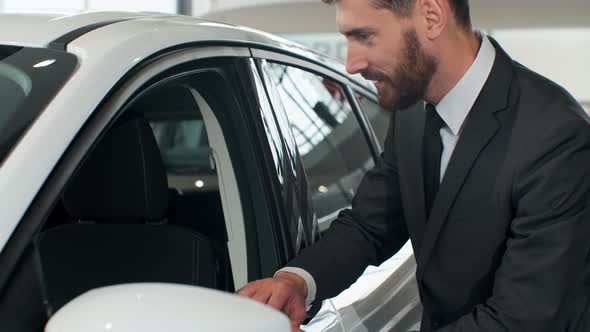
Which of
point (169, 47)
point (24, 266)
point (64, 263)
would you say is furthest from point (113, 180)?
point (24, 266)

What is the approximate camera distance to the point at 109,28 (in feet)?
5.13

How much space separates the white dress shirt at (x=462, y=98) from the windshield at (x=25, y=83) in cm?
60

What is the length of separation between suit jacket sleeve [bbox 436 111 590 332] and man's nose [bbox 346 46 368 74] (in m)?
0.34

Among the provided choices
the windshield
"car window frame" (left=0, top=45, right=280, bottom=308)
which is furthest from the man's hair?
the windshield

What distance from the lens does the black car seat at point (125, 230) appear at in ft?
5.63

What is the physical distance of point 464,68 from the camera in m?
1.81

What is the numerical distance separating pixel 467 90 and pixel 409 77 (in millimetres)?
116

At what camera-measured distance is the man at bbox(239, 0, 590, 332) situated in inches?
64.1

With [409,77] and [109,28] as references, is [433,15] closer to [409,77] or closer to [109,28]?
[409,77]

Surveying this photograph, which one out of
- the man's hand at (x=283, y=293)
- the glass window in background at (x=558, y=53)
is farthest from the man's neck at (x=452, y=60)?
the glass window in background at (x=558, y=53)

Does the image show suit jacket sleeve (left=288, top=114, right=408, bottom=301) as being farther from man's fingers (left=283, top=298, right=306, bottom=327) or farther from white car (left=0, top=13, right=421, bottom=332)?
man's fingers (left=283, top=298, right=306, bottom=327)

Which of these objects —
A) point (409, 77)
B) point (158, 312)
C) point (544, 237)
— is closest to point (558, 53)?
point (409, 77)

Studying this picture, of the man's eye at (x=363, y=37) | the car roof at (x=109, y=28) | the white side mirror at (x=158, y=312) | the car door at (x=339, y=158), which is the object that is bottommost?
the car door at (x=339, y=158)

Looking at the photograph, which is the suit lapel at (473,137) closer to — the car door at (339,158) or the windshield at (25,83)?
the car door at (339,158)
